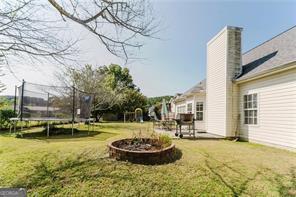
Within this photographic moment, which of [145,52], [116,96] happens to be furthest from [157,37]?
[116,96]

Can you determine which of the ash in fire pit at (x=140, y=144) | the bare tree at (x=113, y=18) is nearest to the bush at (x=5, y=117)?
the ash in fire pit at (x=140, y=144)

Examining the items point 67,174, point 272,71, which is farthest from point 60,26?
point 272,71

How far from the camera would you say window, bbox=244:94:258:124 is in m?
9.59

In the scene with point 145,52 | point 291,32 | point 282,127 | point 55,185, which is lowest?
point 55,185

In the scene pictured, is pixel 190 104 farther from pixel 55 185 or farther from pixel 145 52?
pixel 55 185

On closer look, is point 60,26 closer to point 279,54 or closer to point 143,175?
point 143,175

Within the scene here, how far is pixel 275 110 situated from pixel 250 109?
155 centimetres

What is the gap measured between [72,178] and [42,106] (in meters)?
8.30

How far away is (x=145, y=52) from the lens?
6227 mm

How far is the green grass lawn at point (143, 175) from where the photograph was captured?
4159 millimetres

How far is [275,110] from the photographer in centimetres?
834

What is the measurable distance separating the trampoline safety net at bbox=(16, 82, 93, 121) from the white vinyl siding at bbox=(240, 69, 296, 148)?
9049 mm

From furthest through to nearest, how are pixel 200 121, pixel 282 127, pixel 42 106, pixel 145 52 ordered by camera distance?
pixel 200 121 → pixel 42 106 → pixel 282 127 → pixel 145 52

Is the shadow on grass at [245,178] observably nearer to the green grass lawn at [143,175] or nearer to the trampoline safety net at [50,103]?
the green grass lawn at [143,175]
